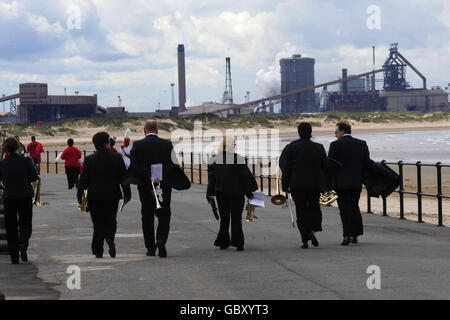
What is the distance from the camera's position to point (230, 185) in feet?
43.6

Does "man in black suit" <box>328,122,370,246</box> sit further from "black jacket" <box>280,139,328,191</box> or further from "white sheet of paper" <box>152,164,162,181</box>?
"white sheet of paper" <box>152,164,162,181</box>

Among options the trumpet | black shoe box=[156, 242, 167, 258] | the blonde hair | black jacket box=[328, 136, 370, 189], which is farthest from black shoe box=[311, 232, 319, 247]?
the trumpet

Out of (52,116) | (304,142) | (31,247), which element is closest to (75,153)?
(31,247)

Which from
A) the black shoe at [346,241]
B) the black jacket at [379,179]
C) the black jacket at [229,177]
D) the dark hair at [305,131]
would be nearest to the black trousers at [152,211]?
the black jacket at [229,177]

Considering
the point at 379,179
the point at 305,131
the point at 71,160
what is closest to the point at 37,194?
the point at 71,160

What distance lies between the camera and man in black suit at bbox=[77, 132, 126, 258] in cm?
1263

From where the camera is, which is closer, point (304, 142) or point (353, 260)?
point (353, 260)

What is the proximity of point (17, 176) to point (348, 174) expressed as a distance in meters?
4.91

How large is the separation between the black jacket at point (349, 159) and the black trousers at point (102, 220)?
3.51 m

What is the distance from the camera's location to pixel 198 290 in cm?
948

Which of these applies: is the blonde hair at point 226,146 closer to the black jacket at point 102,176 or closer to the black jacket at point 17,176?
the black jacket at point 102,176

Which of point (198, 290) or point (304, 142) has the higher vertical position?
point (304, 142)
